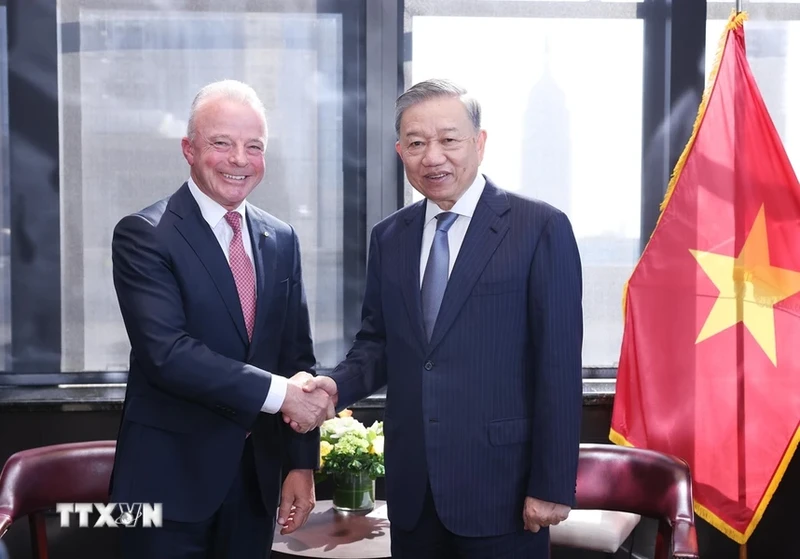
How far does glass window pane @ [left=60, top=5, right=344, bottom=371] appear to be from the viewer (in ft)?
11.4

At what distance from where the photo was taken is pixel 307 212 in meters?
3.58

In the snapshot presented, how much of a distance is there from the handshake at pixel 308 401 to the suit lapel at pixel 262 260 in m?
0.14

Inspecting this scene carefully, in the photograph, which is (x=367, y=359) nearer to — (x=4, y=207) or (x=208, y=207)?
(x=208, y=207)

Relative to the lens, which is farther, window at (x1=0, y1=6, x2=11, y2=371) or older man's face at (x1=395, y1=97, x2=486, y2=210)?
window at (x1=0, y1=6, x2=11, y2=371)

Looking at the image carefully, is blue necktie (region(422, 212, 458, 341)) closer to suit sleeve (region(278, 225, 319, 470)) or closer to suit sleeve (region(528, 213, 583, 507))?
suit sleeve (region(528, 213, 583, 507))

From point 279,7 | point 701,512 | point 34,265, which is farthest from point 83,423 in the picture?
point 701,512

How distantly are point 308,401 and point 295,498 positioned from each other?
0.95ft

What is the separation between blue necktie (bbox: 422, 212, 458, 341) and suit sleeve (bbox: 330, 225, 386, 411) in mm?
242

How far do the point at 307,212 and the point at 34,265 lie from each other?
109 centimetres

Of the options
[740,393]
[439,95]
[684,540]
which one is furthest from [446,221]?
[740,393]

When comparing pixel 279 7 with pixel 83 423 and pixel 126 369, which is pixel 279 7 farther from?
pixel 83 423

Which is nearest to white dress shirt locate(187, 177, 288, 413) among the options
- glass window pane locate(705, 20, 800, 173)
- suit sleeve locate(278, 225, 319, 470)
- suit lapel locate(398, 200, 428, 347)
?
suit sleeve locate(278, 225, 319, 470)

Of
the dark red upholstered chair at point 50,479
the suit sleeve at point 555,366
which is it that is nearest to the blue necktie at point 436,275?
the suit sleeve at point 555,366

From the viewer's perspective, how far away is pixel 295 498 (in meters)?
2.22
